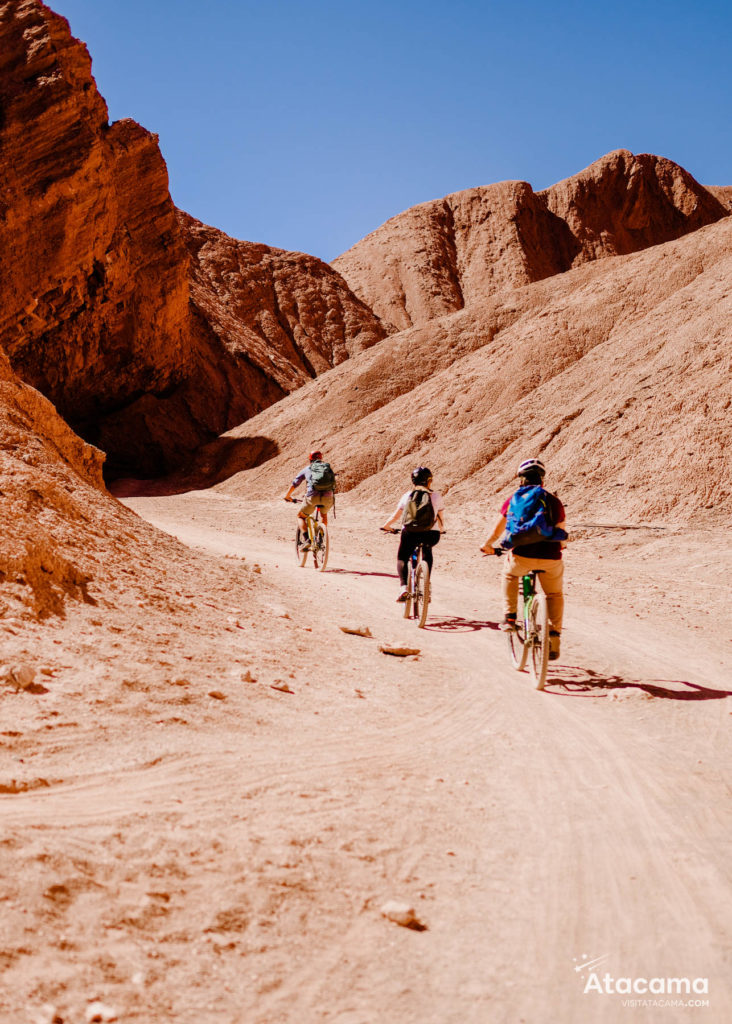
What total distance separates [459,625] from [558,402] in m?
18.2

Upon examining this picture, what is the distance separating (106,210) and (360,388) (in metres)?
13.6

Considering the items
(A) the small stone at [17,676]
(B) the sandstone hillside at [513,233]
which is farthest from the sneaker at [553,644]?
(B) the sandstone hillside at [513,233]

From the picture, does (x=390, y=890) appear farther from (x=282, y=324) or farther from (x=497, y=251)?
(x=497, y=251)

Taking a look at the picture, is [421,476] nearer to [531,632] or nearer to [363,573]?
[531,632]

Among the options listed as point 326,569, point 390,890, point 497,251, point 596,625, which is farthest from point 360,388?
point 497,251

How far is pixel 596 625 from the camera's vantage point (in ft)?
30.4

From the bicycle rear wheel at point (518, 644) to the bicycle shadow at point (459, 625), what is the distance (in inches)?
54.6

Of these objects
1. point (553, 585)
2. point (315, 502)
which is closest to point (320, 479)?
point (315, 502)

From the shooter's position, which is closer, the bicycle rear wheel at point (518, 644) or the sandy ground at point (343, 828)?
the sandy ground at point (343, 828)

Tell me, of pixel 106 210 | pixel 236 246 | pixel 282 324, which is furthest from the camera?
pixel 236 246

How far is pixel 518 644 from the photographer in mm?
7293

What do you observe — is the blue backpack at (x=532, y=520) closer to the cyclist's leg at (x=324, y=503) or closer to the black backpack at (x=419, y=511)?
the black backpack at (x=419, y=511)

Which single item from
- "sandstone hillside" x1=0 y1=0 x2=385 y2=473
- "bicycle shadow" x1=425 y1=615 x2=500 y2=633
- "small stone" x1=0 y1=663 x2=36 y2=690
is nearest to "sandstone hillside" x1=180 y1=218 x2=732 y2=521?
"sandstone hillside" x1=0 y1=0 x2=385 y2=473

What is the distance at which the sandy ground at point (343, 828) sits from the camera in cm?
266
